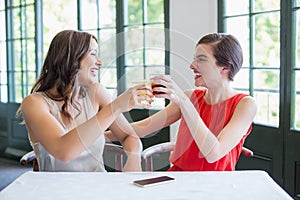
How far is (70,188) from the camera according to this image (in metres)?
1.42

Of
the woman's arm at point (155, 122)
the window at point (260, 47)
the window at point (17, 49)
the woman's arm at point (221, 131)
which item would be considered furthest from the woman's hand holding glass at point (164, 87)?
the window at point (17, 49)

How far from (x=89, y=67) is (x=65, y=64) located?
13cm

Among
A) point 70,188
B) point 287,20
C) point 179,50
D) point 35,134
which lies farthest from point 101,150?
point 287,20

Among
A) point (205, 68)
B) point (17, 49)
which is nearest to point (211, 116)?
point (205, 68)

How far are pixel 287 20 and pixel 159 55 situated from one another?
5.28 ft

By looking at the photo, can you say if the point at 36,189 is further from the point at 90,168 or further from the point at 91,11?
the point at 91,11

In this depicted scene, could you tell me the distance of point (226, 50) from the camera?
1778mm

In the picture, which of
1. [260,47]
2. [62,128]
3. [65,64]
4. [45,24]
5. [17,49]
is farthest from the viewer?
[17,49]

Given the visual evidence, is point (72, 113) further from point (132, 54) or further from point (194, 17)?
point (194, 17)

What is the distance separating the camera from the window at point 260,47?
3.04 metres

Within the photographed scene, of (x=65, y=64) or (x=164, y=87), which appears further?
(x=65, y=64)

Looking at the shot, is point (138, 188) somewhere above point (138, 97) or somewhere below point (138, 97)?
below

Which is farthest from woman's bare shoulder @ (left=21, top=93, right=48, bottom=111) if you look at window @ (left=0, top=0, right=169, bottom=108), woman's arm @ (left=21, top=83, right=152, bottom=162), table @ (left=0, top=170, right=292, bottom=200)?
window @ (left=0, top=0, right=169, bottom=108)

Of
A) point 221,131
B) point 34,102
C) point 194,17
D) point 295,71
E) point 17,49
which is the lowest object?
point 221,131
